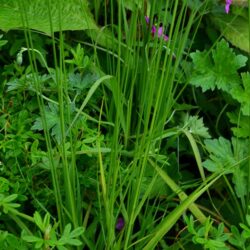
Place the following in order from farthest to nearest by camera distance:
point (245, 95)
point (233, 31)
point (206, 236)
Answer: point (233, 31)
point (245, 95)
point (206, 236)

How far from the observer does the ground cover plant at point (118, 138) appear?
1.02 metres

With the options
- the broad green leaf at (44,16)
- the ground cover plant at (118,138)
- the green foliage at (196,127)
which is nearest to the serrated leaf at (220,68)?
the ground cover plant at (118,138)

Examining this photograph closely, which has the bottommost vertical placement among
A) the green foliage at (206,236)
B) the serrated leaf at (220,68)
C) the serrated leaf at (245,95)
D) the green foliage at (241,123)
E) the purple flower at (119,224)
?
the purple flower at (119,224)

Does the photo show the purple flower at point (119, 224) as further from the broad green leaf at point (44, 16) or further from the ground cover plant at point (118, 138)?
the broad green leaf at point (44, 16)

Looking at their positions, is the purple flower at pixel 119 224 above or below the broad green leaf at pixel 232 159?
below

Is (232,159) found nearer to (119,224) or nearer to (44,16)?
(119,224)

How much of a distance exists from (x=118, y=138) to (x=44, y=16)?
380 mm

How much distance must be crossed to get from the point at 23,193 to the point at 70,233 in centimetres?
21

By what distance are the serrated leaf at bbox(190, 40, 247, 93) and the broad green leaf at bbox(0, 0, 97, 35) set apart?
10.1 inches

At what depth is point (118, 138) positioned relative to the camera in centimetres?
123

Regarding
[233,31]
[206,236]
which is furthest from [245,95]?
[206,236]

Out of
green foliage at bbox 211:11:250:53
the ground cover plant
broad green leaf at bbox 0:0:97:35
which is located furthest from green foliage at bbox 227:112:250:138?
broad green leaf at bbox 0:0:97:35

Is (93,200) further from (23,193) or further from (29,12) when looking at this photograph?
(29,12)

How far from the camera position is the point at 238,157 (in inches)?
51.6
